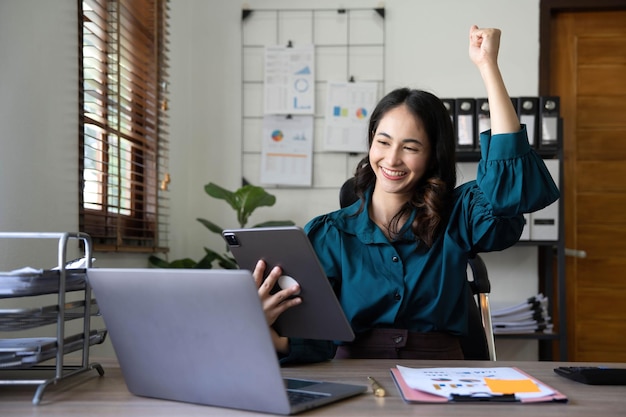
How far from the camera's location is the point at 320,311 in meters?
1.16

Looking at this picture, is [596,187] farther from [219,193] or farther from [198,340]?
[198,340]

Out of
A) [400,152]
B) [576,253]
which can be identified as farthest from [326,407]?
[576,253]

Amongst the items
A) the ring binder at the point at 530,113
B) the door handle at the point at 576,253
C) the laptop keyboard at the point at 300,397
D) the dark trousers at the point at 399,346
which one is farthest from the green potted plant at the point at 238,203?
the laptop keyboard at the point at 300,397

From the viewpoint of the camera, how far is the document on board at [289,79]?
12.1ft

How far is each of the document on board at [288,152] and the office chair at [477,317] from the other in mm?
1718

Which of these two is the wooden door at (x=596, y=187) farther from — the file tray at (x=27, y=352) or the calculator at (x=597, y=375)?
the file tray at (x=27, y=352)

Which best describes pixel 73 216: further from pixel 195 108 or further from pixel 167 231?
pixel 195 108

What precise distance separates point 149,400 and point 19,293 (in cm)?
24

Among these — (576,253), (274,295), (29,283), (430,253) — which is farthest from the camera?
(576,253)

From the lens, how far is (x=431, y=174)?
1728 mm

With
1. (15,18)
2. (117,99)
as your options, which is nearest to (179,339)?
(15,18)

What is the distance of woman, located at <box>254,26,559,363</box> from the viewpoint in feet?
4.78

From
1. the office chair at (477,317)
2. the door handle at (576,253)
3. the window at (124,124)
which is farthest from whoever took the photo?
the door handle at (576,253)

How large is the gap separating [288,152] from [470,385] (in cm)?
272
